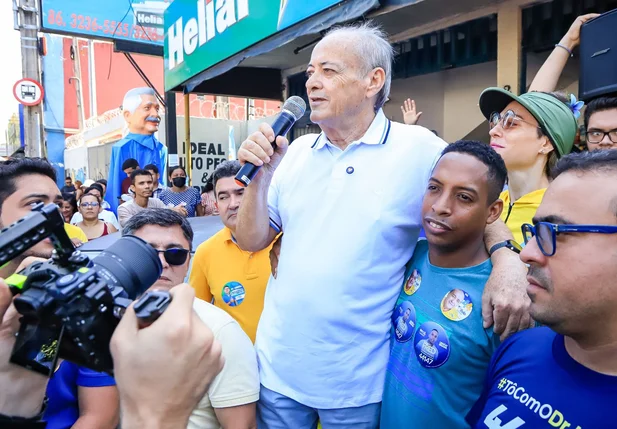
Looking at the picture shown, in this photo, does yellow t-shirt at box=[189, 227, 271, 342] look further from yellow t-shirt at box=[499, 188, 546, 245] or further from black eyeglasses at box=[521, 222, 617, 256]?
black eyeglasses at box=[521, 222, 617, 256]

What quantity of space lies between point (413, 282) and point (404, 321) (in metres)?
0.15

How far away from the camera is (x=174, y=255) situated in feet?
6.42

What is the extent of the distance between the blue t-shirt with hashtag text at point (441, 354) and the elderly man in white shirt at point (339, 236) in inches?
5.0

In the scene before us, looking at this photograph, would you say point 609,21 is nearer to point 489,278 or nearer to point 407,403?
point 489,278

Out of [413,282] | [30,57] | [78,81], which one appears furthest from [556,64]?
[78,81]

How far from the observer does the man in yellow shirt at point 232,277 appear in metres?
2.38

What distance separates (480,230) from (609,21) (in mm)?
1657

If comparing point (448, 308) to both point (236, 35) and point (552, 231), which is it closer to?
point (552, 231)

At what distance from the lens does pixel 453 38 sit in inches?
207

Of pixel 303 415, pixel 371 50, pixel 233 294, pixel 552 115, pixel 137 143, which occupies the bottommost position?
pixel 303 415

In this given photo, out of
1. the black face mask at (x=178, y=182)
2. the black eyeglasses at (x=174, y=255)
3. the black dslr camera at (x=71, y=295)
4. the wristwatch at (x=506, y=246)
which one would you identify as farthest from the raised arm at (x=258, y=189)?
the black face mask at (x=178, y=182)

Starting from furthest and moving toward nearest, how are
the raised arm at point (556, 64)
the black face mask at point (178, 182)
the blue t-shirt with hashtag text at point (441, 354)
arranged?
1. the black face mask at point (178, 182)
2. the raised arm at point (556, 64)
3. the blue t-shirt with hashtag text at point (441, 354)

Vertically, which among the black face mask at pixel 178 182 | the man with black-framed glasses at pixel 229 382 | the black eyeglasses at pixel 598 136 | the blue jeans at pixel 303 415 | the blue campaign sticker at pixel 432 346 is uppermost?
the black eyeglasses at pixel 598 136

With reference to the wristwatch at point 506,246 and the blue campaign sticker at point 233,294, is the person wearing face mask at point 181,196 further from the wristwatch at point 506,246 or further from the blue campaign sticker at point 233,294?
the wristwatch at point 506,246
